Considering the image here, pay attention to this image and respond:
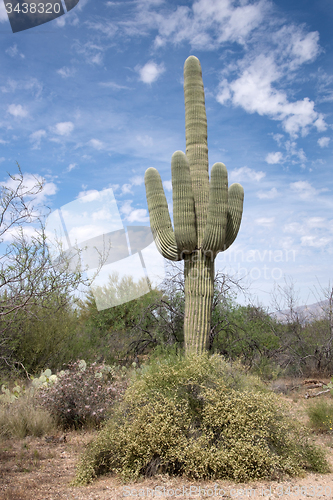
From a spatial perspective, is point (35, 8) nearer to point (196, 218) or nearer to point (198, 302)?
point (196, 218)

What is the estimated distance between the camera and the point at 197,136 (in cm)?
796

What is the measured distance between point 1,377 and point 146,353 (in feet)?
14.0

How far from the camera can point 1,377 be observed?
7613 mm

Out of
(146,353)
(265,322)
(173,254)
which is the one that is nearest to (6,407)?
(173,254)

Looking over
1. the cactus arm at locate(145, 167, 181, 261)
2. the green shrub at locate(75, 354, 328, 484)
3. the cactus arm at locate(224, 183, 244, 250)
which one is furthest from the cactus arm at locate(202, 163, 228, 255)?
the green shrub at locate(75, 354, 328, 484)

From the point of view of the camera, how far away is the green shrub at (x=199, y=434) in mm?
3742

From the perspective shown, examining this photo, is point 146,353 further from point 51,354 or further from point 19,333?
point 19,333

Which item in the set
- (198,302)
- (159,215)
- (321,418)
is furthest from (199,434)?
(159,215)

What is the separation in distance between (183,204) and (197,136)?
178 cm

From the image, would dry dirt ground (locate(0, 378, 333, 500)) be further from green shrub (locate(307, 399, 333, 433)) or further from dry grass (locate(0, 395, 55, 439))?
green shrub (locate(307, 399, 333, 433))

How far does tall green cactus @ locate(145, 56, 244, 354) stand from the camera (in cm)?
711

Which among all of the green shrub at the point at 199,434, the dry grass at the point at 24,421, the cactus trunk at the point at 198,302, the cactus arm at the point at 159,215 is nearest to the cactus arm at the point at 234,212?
the cactus trunk at the point at 198,302

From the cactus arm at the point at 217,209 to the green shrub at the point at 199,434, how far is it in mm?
Answer: 3118

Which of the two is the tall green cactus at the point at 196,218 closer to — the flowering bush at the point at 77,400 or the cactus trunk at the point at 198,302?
the cactus trunk at the point at 198,302
